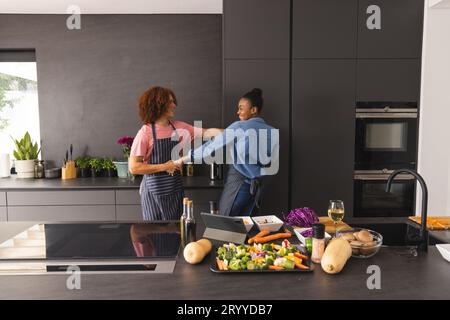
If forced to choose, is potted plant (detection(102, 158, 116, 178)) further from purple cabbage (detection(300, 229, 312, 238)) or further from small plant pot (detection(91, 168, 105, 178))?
purple cabbage (detection(300, 229, 312, 238))

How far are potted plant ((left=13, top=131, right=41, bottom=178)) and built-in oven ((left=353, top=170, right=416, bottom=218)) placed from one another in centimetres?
296

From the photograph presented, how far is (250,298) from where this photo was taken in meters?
1.16

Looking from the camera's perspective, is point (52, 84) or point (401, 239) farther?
→ point (52, 84)

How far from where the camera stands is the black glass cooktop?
154cm

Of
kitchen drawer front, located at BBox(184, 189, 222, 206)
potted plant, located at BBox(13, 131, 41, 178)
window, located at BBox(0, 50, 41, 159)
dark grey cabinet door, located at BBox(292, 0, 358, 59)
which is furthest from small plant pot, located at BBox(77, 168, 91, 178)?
dark grey cabinet door, located at BBox(292, 0, 358, 59)

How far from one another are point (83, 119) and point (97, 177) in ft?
1.96

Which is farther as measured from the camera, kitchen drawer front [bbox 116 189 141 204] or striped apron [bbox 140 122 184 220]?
kitchen drawer front [bbox 116 189 141 204]

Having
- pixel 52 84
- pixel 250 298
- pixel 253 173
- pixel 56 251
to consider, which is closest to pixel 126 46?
pixel 52 84

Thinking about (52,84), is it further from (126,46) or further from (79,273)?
(79,273)

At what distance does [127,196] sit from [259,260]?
2161 millimetres

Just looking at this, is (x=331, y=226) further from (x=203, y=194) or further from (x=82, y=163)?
(x=82, y=163)

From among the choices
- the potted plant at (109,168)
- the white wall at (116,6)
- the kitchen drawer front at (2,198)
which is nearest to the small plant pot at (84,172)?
the potted plant at (109,168)

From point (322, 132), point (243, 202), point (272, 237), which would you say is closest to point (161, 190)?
point (243, 202)

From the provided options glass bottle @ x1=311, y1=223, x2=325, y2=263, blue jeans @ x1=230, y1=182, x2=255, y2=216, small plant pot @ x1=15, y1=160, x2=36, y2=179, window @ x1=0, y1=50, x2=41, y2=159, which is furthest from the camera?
window @ x1=0, y1=50, x2=41, y2=159
